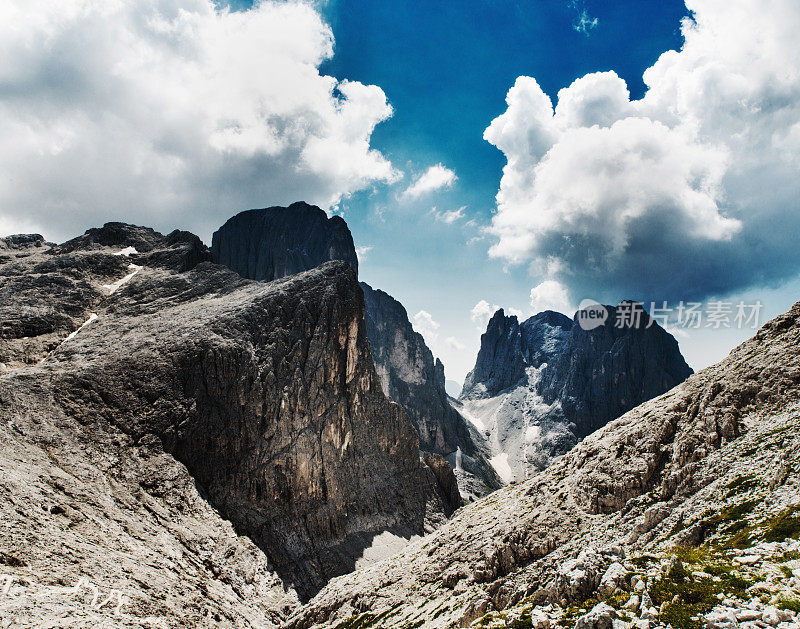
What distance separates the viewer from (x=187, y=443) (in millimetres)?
78375

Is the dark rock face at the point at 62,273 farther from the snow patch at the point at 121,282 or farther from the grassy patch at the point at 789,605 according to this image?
the grassy patch at the point at 789,605

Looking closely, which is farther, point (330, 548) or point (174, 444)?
point (330, 548)

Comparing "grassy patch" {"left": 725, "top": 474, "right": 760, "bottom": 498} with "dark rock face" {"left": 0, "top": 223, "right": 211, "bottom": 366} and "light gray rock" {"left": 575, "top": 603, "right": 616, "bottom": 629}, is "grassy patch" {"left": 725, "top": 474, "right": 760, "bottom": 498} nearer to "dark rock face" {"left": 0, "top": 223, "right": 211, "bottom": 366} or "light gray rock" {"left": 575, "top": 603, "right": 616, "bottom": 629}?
"light gray rock" {"left": 575, "top": 603, "right": 616, "bottom": 629}

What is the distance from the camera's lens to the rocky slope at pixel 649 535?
17.3 meters

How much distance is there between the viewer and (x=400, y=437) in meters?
123

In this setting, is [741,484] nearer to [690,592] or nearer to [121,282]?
[690,592]

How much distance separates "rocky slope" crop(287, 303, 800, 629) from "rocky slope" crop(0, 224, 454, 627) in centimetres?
2343

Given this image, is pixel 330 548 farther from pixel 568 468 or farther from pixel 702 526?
pixel 702 526

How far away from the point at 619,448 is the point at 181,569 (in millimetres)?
55754

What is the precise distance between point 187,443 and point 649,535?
7750 cm

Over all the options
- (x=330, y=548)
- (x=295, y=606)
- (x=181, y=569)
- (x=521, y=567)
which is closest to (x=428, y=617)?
(x=521, y=567)

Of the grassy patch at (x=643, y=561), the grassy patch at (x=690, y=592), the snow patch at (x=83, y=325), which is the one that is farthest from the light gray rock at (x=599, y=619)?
the snow patch at (x=83, y=325)

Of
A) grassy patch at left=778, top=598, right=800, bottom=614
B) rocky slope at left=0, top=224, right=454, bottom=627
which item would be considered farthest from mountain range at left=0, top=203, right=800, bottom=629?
rocky slope at left=0, top=224, right=454, bottom=627

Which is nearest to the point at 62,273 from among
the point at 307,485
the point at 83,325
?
the point at 83,325
